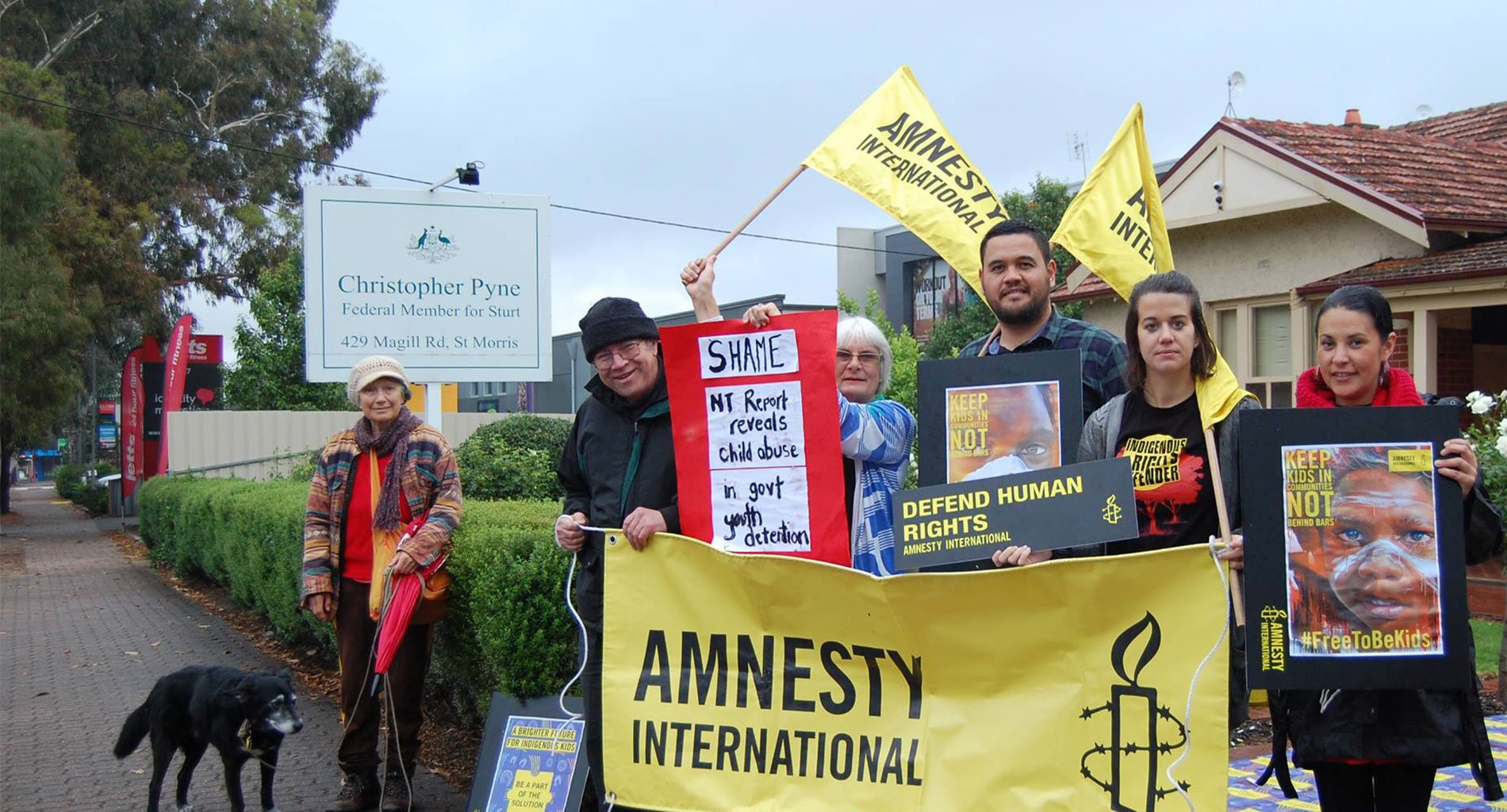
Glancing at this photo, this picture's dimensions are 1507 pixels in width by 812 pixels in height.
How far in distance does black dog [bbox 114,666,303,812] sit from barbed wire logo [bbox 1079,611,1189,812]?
3.75 metres

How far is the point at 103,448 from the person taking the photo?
96.8m

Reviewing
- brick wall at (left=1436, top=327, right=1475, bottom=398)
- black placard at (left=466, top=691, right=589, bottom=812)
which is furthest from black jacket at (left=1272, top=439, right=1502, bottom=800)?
brick wall at (left=1436, top=327, right=1475, bottom=398)

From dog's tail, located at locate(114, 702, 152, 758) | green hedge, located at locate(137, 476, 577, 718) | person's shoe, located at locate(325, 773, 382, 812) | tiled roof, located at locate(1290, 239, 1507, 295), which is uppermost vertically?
tiled roof, located at locate(1290, 239, 1507, 295)

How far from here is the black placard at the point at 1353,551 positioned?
3088 millimetres

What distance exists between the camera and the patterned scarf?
18.6ft

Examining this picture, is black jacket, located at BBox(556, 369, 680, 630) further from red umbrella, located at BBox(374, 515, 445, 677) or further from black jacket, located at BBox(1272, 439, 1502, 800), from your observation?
black jacket, located at BBox(1272, 439, 1502, 800)

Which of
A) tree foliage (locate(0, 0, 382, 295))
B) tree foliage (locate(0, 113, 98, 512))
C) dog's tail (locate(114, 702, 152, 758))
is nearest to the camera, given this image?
dog's tail (locate(114, 702, 152, 758))

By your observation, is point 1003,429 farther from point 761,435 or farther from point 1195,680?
point 1195,680

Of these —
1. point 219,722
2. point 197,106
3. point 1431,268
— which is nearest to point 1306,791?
point 219,722

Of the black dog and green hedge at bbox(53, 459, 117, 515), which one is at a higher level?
the black dog

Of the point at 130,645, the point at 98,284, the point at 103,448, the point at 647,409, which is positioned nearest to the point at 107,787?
the point at 647,409

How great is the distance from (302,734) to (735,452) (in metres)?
4.70

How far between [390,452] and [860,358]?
249 centimetres

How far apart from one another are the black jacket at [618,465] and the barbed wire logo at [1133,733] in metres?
1.56
